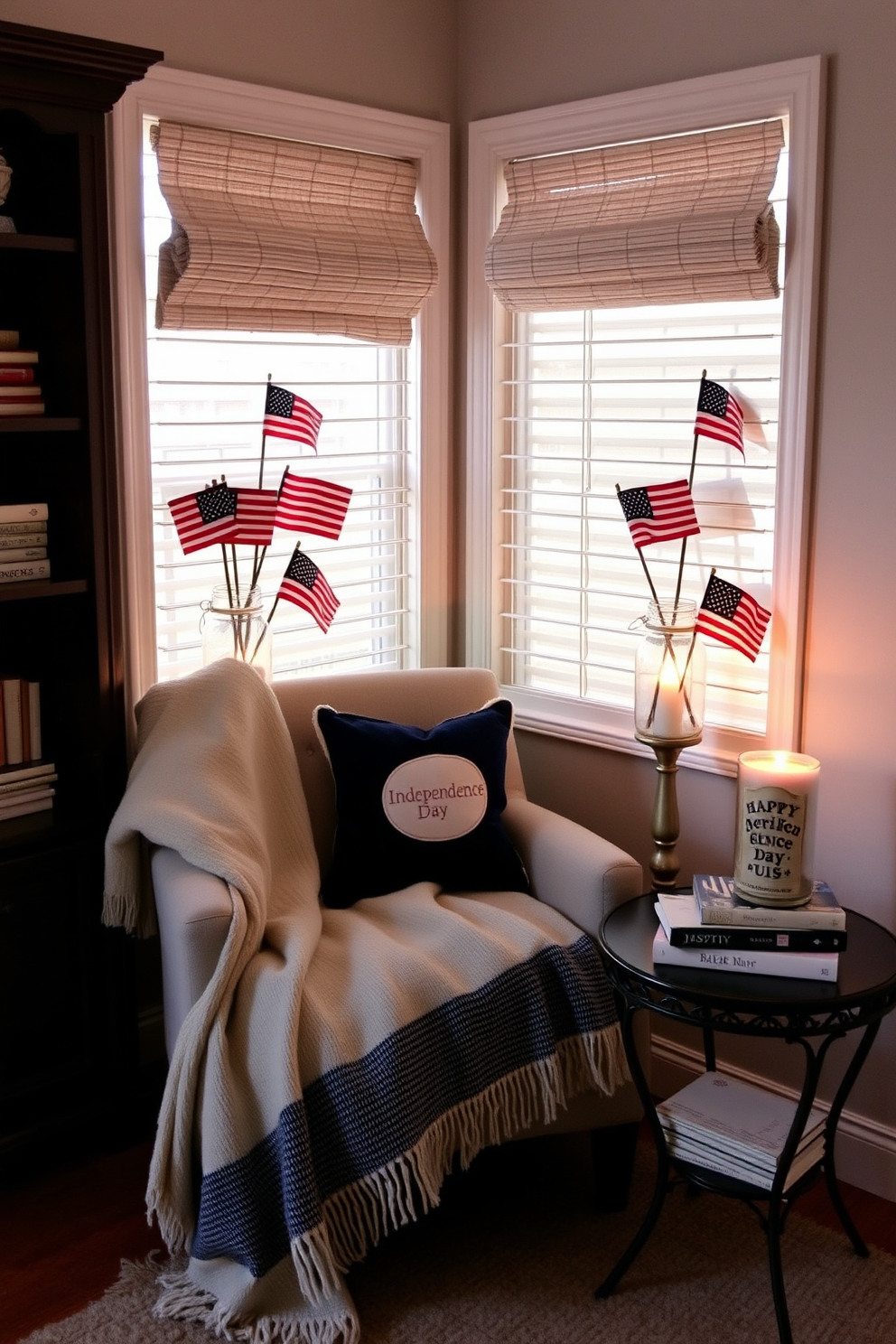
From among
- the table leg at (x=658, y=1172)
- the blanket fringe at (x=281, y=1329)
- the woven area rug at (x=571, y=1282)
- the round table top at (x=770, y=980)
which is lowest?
the woven area rug at (x=571, y=1282)

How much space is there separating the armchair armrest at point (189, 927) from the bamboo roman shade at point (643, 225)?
1521 millimetres

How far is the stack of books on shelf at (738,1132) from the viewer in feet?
7.08

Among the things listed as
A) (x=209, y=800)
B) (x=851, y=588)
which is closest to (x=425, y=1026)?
(x=209, y=800)

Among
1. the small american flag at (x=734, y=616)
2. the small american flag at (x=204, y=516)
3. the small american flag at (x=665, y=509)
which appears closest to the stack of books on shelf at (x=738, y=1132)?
the small american flag at (x=734, y=616)

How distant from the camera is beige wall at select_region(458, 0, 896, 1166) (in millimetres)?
2412

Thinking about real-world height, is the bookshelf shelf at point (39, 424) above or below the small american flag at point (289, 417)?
below

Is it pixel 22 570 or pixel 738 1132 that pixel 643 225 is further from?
pixel 738 1132

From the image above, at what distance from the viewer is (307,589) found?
286 cm

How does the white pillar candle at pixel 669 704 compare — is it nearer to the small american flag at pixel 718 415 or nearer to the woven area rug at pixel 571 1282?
the small american flag at pixel 718 415

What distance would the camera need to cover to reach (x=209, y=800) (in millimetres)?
2393

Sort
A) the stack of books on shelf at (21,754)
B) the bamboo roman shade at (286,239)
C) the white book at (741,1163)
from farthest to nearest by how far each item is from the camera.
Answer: the bamboo roman shade at (286,239) → the stack of books on shelf at (21,754) → the white book at (741,1163)

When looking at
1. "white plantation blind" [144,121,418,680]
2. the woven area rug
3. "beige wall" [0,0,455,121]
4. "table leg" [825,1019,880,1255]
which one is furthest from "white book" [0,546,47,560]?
"table leg" [825,1019,880,1255]

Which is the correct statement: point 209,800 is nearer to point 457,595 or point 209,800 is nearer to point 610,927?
point 610,927

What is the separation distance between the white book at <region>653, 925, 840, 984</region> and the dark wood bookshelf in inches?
44.7
